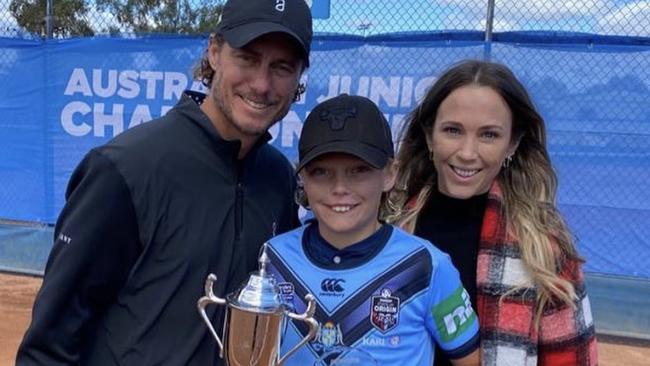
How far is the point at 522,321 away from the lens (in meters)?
1.79

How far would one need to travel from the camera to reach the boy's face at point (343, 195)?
5.82 feet

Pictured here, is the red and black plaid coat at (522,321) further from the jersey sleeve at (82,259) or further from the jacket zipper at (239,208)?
the jersey sleeve at (82,259)

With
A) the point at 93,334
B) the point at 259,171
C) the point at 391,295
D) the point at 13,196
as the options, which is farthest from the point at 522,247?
the point at 13,196

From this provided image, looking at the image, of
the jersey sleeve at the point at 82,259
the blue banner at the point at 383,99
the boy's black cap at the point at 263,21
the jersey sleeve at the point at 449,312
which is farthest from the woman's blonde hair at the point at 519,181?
the blue banner at the point at 383,99

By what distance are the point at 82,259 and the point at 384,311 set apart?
0.75 meters

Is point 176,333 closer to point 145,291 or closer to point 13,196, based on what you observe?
point 145,291

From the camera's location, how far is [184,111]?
1.84 metres

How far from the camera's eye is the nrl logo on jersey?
5.62 feet

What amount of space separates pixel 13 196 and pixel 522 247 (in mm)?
5713

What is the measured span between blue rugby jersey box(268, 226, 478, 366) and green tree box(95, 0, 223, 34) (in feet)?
28.1

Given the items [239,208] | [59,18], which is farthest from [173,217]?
[59,18]

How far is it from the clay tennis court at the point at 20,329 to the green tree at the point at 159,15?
481cm

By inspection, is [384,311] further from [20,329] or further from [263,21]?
[20,329]

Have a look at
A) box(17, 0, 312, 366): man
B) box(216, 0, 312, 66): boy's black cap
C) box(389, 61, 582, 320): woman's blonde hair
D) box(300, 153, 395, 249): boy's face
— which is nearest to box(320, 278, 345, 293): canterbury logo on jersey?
box(300, 153, 395, 249): boy's face
